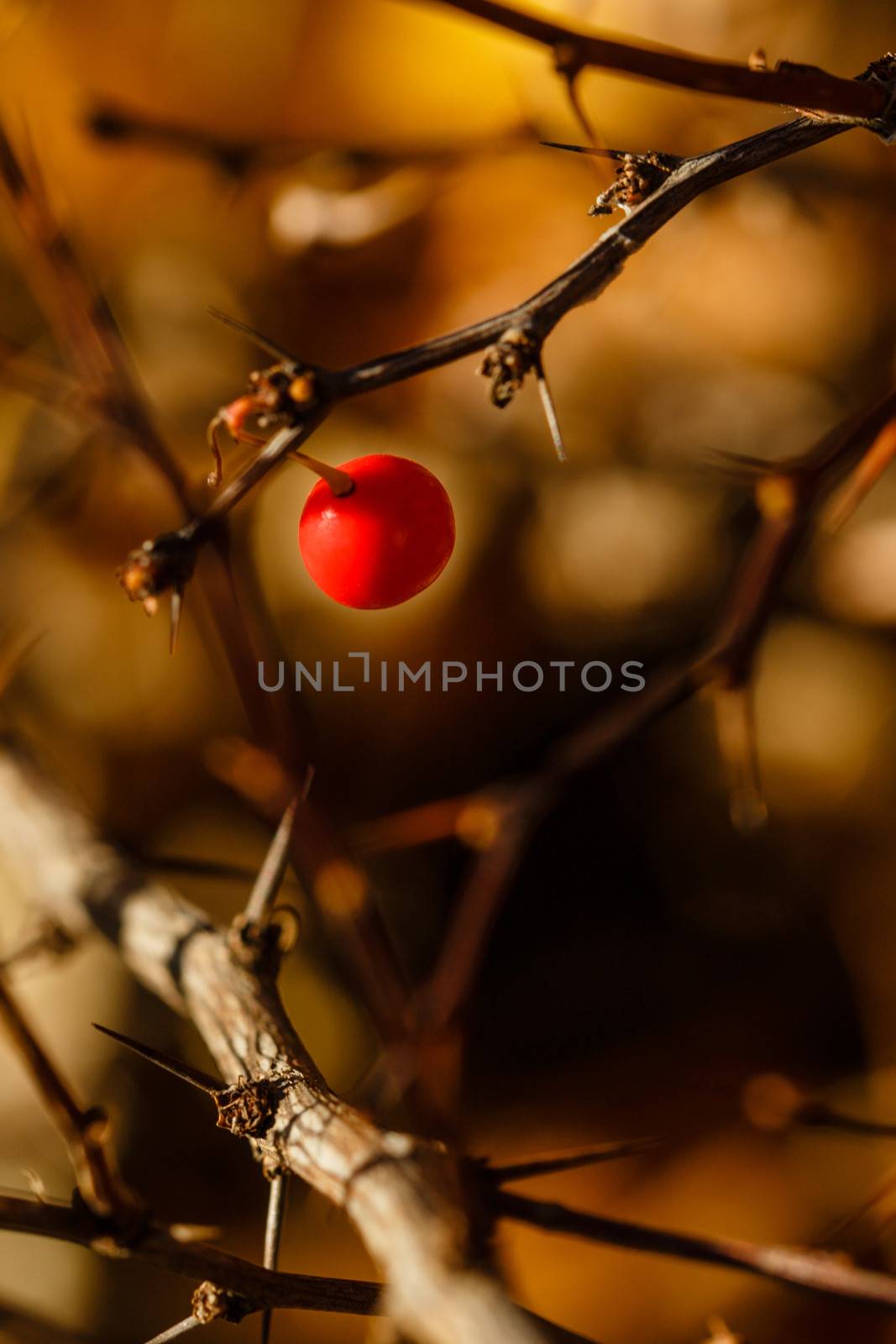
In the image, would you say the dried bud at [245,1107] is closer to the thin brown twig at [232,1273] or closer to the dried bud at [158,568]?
the thin brown twig at [232,1273]

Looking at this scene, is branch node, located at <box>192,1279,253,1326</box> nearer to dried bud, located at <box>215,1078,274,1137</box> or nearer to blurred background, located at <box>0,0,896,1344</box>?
dried bud, located at <box>215,1078,274,1137</box>

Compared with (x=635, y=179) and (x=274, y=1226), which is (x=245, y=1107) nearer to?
(x=274, y=1226)

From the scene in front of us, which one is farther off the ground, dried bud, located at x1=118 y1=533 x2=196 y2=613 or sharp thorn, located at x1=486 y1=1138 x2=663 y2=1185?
dried bud, located at x1=118 y1=533 x2=196 y2=613

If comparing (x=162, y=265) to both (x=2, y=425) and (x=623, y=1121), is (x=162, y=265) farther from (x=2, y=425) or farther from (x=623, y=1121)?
(x=623, y=1121)

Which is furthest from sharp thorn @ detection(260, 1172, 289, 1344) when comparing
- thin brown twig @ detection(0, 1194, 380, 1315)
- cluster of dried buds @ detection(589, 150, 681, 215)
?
cluster of dried buds @ detection(589, 150, 681, 215)

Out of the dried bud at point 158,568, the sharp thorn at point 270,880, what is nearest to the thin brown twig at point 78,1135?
the sharp thorn at point 270,880

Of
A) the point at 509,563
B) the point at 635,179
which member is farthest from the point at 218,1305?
the point at 509,563

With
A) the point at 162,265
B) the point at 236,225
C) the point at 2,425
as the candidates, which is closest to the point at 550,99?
the point at 236,225
